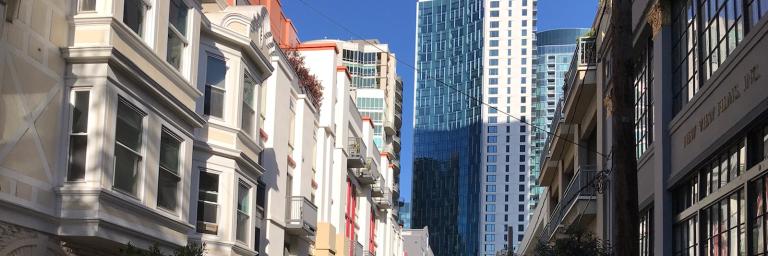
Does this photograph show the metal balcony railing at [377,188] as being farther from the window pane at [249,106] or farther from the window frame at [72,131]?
the window frame at [72,131]

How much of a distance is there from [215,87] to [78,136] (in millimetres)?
7620

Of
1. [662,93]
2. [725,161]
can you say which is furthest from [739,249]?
[662,93]

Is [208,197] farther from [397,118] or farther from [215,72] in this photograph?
[397,118]

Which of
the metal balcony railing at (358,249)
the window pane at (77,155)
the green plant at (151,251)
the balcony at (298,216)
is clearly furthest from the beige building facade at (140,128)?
the metal balcony railing at (358,249)

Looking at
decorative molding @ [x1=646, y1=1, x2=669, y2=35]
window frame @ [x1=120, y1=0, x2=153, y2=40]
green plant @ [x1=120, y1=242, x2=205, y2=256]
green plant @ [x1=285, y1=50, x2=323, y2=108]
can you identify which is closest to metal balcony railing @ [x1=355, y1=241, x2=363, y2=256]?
green plant @ [x1=285, y1=50, x2=323, y2=108]

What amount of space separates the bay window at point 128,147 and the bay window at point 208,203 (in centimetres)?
540

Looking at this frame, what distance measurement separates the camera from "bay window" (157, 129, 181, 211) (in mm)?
18531

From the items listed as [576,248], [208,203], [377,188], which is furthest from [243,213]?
[377,188]

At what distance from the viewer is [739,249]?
54.6 feet

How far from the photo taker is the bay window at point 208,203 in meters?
22.6

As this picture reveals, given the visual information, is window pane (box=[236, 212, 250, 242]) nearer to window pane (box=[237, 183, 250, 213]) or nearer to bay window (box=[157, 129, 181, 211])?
window pane (box=[237, 183, 250, 213])

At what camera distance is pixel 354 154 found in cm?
4369

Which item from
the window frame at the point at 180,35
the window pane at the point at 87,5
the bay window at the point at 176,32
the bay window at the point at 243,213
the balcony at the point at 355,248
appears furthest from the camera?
the balcony at the point at 355,248

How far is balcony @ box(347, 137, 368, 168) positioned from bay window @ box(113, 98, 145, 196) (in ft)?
86.1
